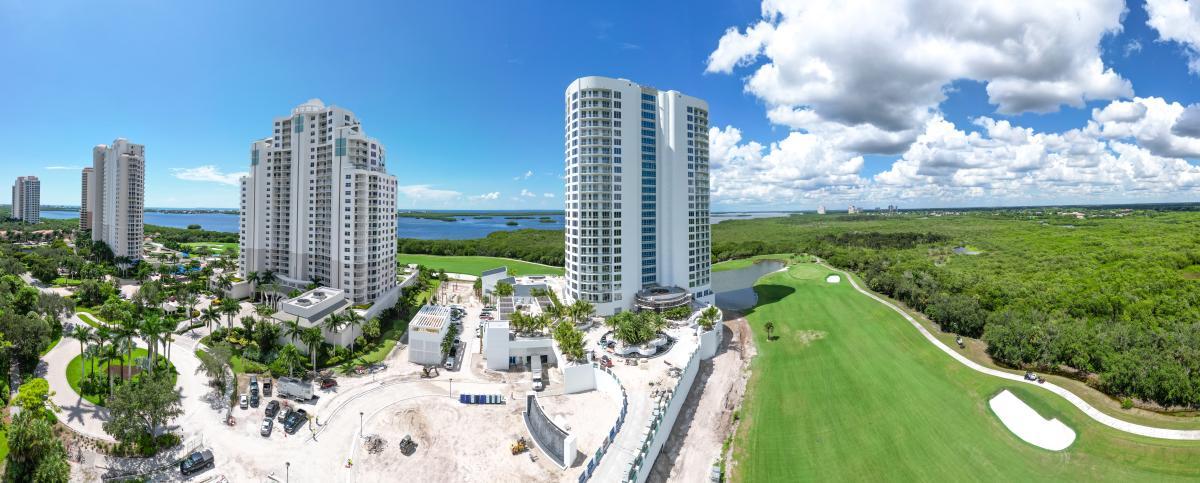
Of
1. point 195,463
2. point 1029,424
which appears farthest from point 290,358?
point 1029,424

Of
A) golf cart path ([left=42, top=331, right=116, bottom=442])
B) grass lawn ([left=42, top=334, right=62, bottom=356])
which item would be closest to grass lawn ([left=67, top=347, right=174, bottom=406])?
golf cart path ([left=42, top=331, right=116, bottom=442])

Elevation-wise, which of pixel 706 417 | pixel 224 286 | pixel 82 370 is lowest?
pixel 706 417

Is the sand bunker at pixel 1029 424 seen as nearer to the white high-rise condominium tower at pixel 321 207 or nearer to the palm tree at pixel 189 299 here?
the white high-rise condominium tower at pixel 321 207

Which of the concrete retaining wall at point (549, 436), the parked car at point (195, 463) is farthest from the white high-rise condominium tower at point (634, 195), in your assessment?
the parked car at point (195, 463)

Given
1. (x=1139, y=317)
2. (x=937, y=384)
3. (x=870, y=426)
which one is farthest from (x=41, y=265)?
(x=1139, y=317)

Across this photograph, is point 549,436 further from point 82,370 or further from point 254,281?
point 254,281

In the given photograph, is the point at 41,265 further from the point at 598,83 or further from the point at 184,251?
the point at 598,83
